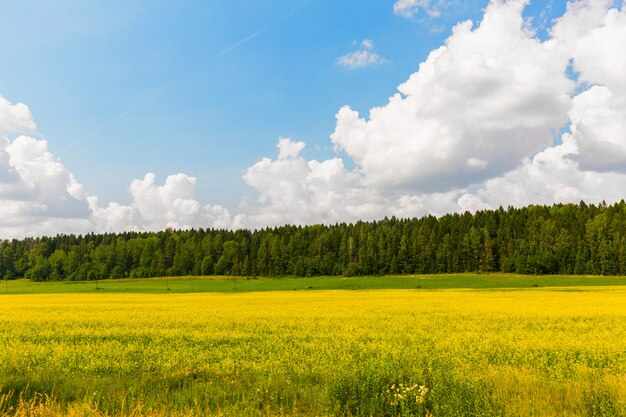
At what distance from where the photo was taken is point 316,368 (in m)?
12.7

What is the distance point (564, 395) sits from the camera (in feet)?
30.9

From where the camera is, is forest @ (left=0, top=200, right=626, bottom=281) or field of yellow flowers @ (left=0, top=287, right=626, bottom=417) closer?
field of yellow flowers @ (left=0, top=287, right=626, bottom=417)

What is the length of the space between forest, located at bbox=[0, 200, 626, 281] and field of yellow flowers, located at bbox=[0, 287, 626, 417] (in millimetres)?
119047

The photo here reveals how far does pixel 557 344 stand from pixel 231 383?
1365 cm

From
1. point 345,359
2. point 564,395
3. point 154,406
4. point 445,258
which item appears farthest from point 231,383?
point 445,258

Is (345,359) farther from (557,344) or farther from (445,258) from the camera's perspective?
(445,258)

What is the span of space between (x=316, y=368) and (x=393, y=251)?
481 ft

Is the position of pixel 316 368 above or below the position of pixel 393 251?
below

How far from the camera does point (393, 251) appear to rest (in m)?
156

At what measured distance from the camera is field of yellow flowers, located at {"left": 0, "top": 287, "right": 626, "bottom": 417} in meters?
8.61

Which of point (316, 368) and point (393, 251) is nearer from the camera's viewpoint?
point (316, 368)

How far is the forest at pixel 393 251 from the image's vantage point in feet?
428

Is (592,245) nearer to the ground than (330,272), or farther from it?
farther from it

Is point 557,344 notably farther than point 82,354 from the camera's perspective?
Yes
